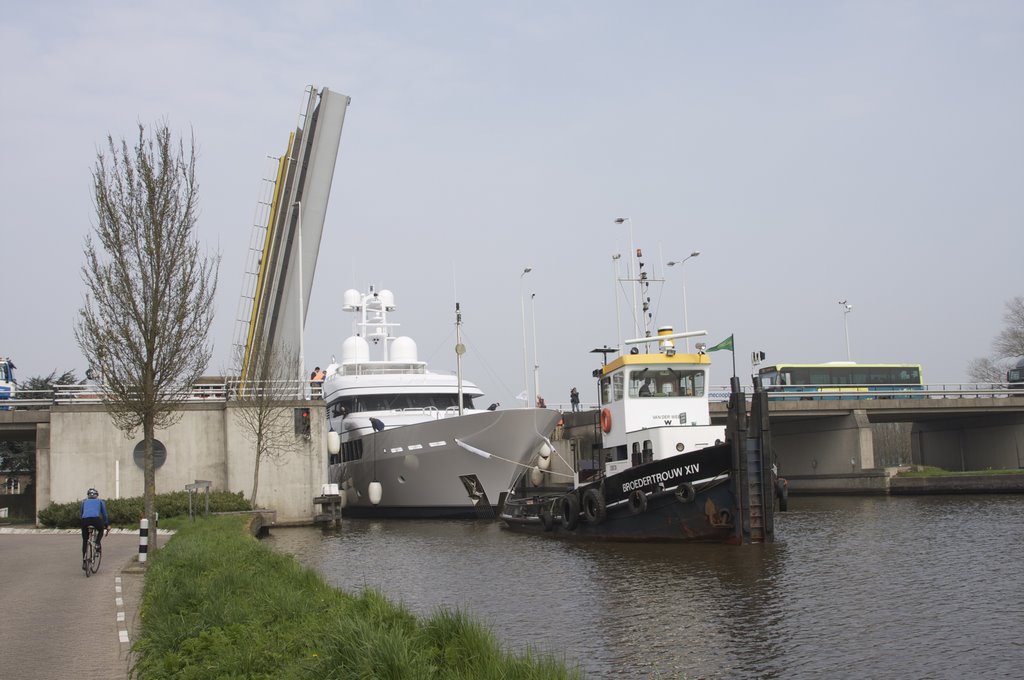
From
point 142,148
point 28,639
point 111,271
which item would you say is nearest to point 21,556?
point 111,271

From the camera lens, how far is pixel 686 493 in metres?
22.3

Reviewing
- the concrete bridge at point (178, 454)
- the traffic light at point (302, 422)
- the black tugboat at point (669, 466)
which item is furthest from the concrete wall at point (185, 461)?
the black tugboat at point (669, 466)

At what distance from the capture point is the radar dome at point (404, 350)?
4409cm

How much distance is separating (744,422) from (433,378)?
67.5ft

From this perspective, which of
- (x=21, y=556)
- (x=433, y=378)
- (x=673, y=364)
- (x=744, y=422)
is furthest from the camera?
(x=433, y=378)

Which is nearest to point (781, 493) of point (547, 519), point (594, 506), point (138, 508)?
point (594, 506)

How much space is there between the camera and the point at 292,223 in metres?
33.0

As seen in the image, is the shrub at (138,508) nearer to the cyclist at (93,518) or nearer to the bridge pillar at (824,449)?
the cyclist at (93,518)

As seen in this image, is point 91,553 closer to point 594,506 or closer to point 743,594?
point 743,594

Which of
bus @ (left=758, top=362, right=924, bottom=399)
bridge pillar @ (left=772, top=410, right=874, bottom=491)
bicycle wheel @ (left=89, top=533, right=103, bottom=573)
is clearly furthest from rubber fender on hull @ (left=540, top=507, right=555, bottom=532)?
bus @ (left=758, top=362, right=924, bottom=399)

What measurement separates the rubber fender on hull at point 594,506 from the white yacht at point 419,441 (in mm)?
7340

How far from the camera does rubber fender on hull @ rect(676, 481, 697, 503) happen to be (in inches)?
872

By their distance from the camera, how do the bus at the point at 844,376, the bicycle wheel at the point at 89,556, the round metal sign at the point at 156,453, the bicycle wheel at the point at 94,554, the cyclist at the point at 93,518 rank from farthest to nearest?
A: the bus at the point at 844,376
the round metal sign at the point at 156,453
the cyclist at the point at 93,518
the bicycle wheel at the point at 94,554
the bicycle wheel at the point at 89,556

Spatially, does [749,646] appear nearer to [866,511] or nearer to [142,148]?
[142,148]
